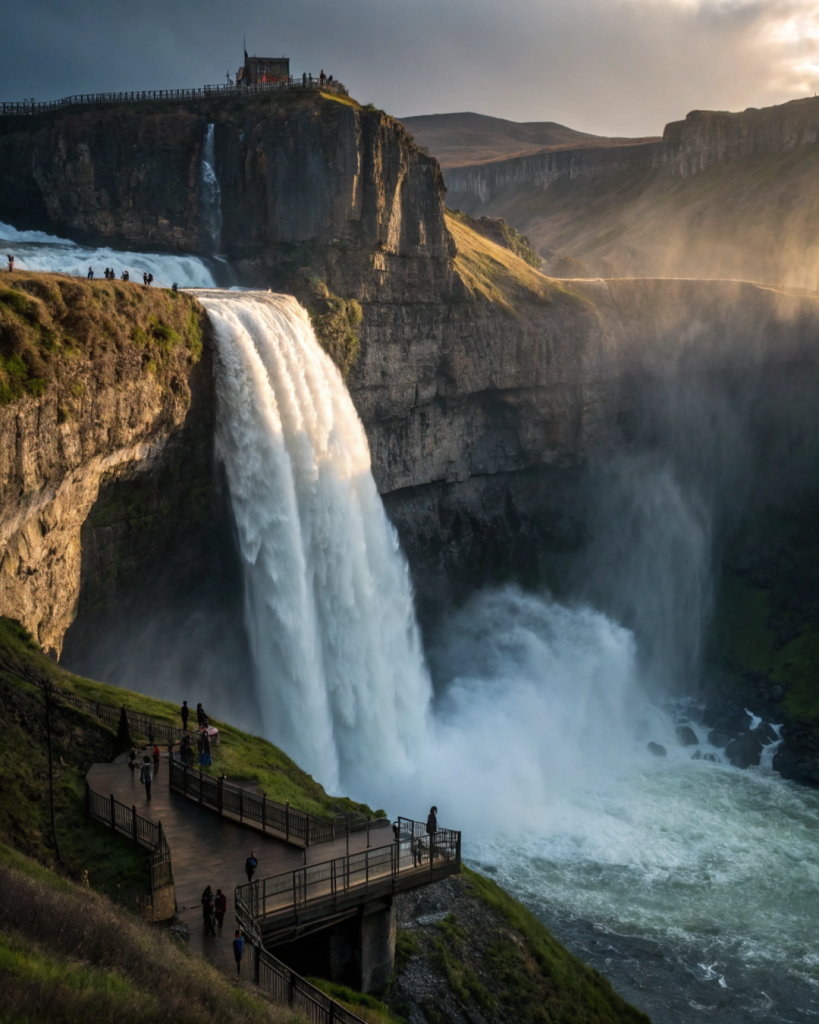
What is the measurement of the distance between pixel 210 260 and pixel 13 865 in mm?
45209

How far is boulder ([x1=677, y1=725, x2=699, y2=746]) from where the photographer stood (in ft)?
209

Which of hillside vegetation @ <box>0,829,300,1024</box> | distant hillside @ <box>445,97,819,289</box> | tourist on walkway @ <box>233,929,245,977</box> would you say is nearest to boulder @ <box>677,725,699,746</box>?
tourist on walkway @ <box>233,929,245,977</box>

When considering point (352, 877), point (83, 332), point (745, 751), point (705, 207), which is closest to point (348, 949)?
point (352, 877)

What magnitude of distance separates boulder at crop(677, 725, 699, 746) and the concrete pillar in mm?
42228

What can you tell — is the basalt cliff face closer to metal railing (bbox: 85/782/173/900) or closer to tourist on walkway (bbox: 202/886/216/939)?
metal railing (bbox: 85/782/173/900)

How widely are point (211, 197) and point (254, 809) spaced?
43919 millimetres

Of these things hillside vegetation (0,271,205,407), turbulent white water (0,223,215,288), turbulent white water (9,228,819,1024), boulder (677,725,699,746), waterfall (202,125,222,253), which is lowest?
boulder (677,725,699,746)

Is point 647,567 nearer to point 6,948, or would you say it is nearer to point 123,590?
point 123,590

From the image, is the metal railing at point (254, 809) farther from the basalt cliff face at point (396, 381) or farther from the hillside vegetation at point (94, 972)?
the basalt cliff face at point (396, 381)

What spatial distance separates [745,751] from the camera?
6091 cm

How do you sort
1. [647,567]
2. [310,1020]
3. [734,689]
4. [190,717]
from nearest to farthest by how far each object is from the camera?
[310,1020], [190,717], [734,689], [647,567]

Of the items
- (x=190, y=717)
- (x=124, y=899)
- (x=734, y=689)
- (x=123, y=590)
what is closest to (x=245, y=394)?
(x=123, y=590)

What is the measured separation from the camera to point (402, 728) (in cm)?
5356

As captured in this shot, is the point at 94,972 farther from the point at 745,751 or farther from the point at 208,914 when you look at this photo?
the point at 745,751
